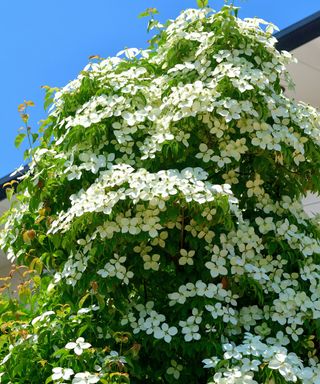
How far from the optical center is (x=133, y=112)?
3551 millimetres

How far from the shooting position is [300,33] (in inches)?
224

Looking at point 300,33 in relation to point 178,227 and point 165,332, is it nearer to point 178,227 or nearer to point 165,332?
point 178,227

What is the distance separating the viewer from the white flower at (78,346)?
9.75ft

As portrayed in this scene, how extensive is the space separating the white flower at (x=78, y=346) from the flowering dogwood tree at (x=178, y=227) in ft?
0.03

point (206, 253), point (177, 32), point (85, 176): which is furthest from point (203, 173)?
point (177, 32)

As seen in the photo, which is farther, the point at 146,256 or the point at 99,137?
the point at 99,137

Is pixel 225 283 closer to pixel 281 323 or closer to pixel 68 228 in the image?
pixel 281 323

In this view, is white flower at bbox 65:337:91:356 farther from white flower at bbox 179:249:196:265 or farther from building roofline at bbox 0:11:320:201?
building roofline at bbox 0:11:320:201

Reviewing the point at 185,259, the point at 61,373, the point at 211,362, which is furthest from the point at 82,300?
the point at 211,362

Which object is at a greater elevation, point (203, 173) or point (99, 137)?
point (99, 137)

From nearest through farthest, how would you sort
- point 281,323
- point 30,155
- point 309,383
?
point 309,383
point 281,323
point 30,155

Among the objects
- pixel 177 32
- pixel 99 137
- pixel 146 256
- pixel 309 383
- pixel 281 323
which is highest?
pixel 177 32

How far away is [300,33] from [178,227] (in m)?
2.87

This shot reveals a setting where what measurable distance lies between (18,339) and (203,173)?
1.03 metres
